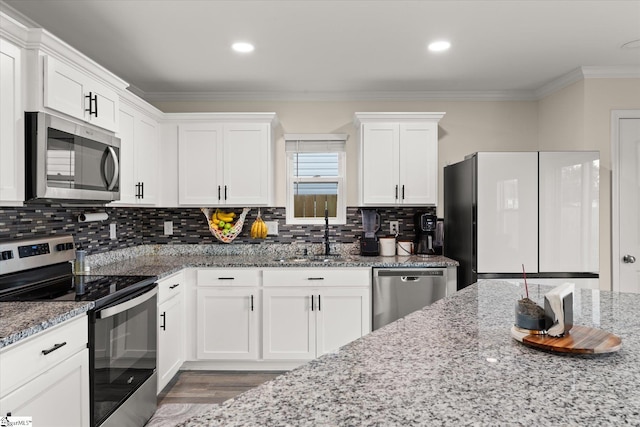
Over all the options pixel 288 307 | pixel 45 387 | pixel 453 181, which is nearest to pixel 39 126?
pixel 45 387

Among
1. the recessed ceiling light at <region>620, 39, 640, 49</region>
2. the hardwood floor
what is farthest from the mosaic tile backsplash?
the recessed ceiling light at <region>620, 39, 640, 49</region>

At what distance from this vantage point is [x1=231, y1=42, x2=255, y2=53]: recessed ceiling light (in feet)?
9.41

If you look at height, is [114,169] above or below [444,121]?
below

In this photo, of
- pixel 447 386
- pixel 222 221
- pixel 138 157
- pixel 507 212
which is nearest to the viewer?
pixel 447 386

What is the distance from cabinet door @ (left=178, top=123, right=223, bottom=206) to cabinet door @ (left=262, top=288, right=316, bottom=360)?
108 centimetres

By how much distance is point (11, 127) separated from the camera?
1893 mm

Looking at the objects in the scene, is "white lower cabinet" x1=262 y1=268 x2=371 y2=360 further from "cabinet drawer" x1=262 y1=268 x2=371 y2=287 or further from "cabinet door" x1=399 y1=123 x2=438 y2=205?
"cabinet door" x1=399 y1=123 x2=438 y2=205

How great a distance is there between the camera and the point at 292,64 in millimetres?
3266

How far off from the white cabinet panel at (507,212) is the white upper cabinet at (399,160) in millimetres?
639

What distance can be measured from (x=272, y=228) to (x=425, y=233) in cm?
149

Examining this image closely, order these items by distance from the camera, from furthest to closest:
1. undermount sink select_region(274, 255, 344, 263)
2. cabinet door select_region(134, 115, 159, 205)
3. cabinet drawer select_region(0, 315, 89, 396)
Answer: undermount sink select_region(274, 255, 344, 263) → cabinet door select_region(134, 115, 159, 205) → cabinet drawer select_region(0, 315, 89, 396)

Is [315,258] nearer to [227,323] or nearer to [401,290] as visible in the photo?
[401,290]

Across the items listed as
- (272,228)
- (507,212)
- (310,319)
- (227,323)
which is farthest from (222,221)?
(507,212)

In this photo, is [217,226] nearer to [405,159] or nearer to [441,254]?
[405,159]
